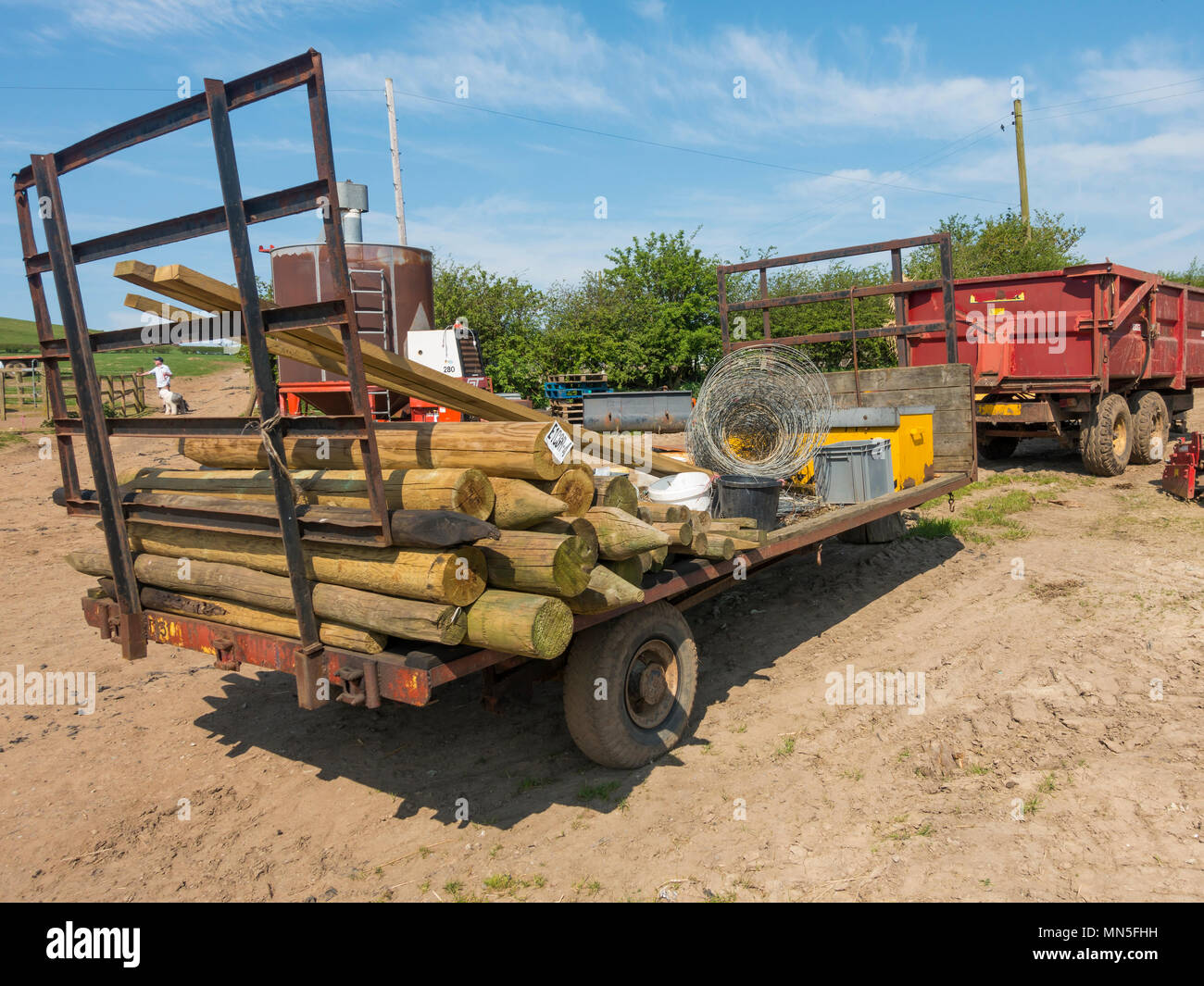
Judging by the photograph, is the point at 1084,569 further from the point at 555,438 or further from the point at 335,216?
the point at 335,216

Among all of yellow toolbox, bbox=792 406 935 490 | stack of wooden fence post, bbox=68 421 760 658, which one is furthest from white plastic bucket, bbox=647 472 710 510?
yellow toolbox, bbox=792 406 935 490

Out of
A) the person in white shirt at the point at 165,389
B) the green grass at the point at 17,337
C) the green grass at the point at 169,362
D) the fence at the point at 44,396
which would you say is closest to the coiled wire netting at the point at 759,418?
the person in white shirt at the point at 165,389

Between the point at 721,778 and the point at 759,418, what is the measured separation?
10.8 feet

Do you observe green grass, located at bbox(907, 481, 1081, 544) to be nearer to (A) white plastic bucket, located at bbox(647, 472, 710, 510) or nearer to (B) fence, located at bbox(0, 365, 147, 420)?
→ (A) white plastic bucket, located at bbox(647, 472, 710, 510)

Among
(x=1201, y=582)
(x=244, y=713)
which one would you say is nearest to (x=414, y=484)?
(x=244, y=713)

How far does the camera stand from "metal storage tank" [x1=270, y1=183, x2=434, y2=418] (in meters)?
10.2

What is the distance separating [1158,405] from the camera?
12.1 meters

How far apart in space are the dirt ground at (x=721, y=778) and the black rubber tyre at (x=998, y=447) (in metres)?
7.05

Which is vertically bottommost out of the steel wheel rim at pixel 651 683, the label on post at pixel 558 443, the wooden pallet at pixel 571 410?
the steel wheel rim at pixel 651 683

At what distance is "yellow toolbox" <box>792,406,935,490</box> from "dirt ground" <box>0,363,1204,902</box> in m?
1.10

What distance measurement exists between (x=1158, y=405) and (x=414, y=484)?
1257cm

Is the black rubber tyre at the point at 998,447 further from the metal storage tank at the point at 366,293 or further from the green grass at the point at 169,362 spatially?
the green grass at the point at 169,362

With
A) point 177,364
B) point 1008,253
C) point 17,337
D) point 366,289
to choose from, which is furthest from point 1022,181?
point 17,337

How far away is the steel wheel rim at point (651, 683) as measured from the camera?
4.28 m
